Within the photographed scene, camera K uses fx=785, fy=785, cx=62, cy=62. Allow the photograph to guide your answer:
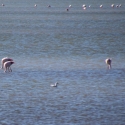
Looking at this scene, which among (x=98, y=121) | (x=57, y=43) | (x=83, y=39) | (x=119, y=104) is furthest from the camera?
(x=83, y=39)

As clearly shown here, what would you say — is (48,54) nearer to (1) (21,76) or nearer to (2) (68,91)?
(1) (21,76)

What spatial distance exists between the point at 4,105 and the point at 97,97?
2.52 metres

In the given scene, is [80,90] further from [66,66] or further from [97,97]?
[66,66]

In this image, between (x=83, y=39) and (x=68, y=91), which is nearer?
(x=68, y=91)

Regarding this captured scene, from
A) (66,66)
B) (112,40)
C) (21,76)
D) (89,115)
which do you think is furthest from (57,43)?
(89,115)

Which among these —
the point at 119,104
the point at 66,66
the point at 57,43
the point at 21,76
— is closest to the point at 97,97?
the point at 119,104

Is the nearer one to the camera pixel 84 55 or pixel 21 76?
pixel 21 76

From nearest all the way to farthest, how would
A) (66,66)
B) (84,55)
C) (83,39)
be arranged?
(66,66) → (84,55) → (83,39)

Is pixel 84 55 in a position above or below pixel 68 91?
above

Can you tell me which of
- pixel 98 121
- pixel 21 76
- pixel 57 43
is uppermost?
pixel 57 43

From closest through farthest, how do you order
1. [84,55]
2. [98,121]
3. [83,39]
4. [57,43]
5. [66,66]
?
[98,121]
[66,66]
[84,55]
[57,43]
[83,39]

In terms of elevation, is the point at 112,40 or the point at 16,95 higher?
the point at 112,40

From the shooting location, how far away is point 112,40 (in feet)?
135

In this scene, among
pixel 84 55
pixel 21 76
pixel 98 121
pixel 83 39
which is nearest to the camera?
pixel 98 121
